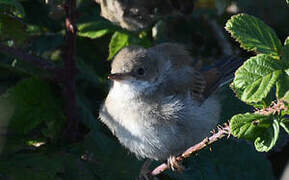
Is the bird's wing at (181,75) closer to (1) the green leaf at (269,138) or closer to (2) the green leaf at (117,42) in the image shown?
(2) the green leaf at (117,42)

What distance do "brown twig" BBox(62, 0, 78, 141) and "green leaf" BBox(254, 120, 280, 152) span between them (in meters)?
1.92

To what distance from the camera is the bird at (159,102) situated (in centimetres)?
331

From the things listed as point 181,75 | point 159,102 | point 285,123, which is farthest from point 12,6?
point 285,123

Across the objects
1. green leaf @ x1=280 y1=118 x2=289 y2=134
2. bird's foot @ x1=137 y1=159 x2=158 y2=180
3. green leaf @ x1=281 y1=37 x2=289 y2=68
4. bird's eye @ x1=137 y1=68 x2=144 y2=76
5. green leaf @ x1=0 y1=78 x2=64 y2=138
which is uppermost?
green leaf @ x1=281 y1=37 x2=289 y2=68

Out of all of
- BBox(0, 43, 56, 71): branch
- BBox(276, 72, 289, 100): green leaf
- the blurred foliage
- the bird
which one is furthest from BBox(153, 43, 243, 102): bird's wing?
BBox(276, 72, 289, 100): green leaf

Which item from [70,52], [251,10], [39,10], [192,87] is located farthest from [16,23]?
[251,10]

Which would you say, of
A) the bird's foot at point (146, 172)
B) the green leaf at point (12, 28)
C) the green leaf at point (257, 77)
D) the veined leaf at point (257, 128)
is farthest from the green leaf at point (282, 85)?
the green leaf at point (12, 28)

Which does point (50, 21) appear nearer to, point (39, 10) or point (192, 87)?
point (39, 10)

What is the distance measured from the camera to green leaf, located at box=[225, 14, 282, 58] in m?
1.97

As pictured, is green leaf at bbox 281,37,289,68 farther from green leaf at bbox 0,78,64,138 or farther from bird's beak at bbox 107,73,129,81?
green leaf at bbox 0,78,64,138

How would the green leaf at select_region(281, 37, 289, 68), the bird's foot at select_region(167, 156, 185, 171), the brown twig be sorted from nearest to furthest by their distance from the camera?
the green leaf at select_region(281, 37, 289, 68), the bird's foot at select_region(167, 156, 185, 171), the brown twig

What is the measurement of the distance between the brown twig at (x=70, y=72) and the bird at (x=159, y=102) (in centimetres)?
25

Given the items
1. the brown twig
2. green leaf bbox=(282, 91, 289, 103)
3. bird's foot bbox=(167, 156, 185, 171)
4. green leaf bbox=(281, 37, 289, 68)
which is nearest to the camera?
green leaf bbox=(282, 91, 289, 103)

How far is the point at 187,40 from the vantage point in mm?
4773
